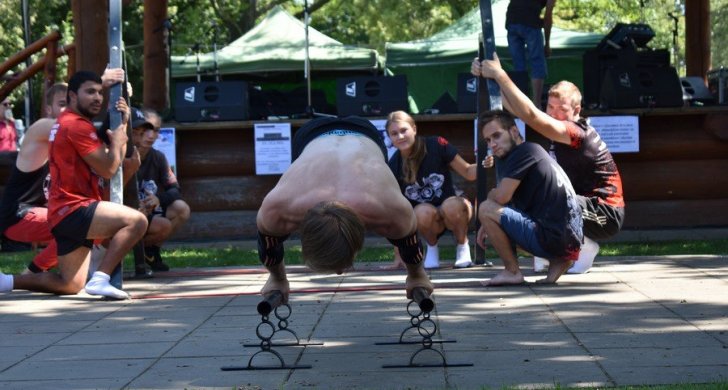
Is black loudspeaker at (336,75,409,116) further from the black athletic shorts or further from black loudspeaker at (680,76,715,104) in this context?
the black athletic shorts

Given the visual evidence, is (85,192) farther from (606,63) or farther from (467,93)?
(606,63)

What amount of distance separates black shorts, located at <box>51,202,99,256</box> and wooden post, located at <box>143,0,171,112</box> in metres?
7.89

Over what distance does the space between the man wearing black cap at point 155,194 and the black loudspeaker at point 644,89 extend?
17.6 ft

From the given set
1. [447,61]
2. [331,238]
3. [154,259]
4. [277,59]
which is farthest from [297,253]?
[277,59]

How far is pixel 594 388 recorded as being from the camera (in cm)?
500

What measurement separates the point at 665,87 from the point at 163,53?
6.90m

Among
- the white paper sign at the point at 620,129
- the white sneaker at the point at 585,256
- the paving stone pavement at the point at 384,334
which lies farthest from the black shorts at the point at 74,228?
the white paper sign at the point at 620,129

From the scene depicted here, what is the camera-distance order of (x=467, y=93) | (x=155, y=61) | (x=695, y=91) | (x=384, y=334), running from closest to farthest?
1. (x=384, y=334)
2. (x=467, y=93)
3. (x=695, y=91)
4. (x=155, y=61)

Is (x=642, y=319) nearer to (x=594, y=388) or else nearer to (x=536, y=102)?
(x=594, y=388)

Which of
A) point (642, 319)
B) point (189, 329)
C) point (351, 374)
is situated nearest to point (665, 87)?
point (642, 319)

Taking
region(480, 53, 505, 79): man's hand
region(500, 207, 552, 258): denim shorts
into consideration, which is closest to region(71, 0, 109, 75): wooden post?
region(480, 53, 505, 79): man's hand

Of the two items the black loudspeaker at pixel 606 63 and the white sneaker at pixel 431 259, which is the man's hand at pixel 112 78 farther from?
the black loudspeaker at pixel 606 63

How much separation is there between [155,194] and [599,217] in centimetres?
393

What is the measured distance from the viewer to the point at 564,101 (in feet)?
29.1
